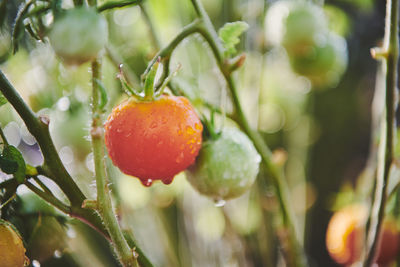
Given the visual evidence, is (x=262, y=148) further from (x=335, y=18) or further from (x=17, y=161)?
(x=335, y=18)

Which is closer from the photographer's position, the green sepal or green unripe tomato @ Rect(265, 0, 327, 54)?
the green sepal

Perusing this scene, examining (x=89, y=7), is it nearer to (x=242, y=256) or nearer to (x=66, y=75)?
(x=66, y=75)

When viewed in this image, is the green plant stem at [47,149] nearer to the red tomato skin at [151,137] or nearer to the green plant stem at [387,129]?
the red tomato skin at [151,137]

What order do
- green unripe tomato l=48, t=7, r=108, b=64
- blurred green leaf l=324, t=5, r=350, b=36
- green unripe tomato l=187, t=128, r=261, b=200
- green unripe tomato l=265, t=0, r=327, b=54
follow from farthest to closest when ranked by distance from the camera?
blurred green leaf l=324, t=5, r=350, b=36 < green unripe tomato l=265, t=0, r=327, b=54 < green unripe tomato l=187, t=128, r=261, b=200 < green unripe tomato l=48, t=7, r=108, b=64

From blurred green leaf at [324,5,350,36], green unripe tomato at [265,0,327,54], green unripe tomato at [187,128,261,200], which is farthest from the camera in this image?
blurred green leaf at [324,5,350,36]

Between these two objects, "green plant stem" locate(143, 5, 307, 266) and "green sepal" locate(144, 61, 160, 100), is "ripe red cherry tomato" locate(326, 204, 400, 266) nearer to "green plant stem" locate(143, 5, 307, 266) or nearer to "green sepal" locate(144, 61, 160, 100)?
"green plant stem" locate(143, 5, 307, 266)

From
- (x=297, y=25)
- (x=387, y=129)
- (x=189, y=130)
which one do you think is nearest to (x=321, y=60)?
(x=297, y=25)

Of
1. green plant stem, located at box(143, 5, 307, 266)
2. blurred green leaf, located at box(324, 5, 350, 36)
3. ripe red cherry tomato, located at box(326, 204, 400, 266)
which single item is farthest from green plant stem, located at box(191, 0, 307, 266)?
blurred green leaf, located at box(324, 5, 350, 36)
